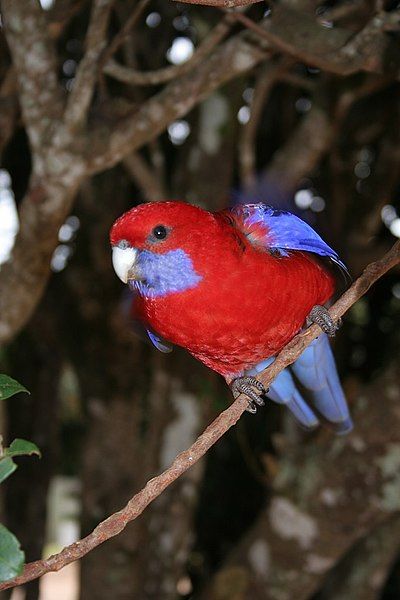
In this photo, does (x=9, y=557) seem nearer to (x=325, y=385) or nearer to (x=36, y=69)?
(x=325, y=385)

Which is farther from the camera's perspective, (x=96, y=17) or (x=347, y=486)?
(x=347, y=486)

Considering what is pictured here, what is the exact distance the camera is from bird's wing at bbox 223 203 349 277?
5.84 feet

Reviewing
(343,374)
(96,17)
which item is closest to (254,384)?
(96,17)

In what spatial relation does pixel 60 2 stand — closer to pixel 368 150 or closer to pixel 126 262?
pixel 126 262

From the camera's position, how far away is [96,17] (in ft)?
7.07

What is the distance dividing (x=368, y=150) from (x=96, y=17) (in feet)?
7.59

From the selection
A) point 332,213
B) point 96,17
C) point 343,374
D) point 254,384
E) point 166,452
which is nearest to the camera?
point 254,384

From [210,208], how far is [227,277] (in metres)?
1.45

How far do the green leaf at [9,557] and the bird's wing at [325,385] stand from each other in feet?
4.16

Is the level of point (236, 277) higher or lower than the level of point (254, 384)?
higher

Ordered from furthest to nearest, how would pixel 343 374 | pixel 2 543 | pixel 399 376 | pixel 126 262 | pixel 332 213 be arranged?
pixel 343 374 → pixel 332 213 → pixel 399 376 → pixel 126 262 → pixel 2 543

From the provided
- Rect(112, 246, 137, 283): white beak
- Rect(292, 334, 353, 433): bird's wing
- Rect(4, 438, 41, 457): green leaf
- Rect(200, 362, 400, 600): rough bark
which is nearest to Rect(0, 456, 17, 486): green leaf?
Rect(4, 438, 41, 457): green leaf

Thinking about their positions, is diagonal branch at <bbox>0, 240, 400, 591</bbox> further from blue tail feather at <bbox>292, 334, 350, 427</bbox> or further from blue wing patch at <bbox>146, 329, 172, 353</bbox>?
blue tail feather at <bbox>292, 334, 350, 427</bbox>

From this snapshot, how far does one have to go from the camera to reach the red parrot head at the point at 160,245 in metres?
1.57
